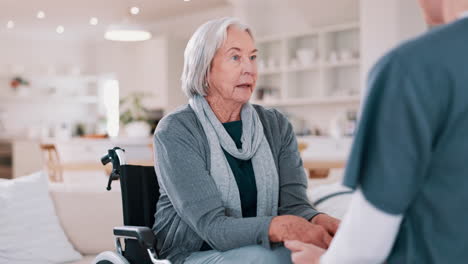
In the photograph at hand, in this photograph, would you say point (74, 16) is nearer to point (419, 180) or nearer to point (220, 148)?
point (220, 148)

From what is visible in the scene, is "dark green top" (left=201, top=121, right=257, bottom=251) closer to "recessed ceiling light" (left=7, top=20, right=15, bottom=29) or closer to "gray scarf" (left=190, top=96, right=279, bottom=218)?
"gray scarf" (left=190, top=96, right=279, bottom=218)

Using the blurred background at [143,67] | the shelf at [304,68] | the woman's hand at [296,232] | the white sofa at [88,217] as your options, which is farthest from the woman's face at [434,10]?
the shelf at [304,68]

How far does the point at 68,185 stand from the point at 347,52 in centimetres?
451

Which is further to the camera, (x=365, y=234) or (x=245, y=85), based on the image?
(x=245, y=85)

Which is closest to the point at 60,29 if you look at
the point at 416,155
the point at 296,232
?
the point at 296,232

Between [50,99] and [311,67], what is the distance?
196 inches

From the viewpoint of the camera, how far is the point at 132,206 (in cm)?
172

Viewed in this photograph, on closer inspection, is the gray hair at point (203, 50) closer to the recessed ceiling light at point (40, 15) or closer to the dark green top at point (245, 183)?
the dark green top at point (245, 183)

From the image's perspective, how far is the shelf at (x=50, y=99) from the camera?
8977 mm

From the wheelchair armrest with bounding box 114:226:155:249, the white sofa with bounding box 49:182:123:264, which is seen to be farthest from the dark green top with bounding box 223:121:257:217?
the white sofa with bounding box 49:182:123:264

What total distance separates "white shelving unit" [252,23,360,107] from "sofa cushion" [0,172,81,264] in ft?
14.7

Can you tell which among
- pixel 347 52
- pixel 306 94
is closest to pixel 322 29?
pixel 347 52

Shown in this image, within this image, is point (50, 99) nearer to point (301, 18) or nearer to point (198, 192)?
point (301, 18)

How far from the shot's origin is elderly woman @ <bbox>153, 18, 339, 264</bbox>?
140 centimetres
